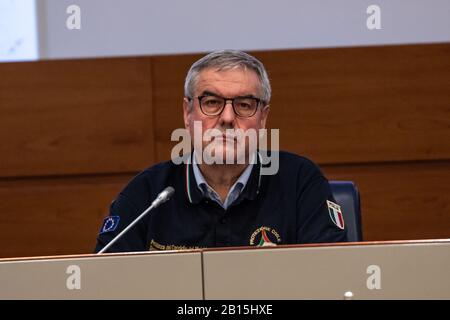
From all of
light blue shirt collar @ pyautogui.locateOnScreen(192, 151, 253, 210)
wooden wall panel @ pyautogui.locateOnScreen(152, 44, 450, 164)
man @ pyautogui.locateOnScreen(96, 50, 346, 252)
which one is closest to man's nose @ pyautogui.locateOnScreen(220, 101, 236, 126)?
man @ pyautogui.locateOnScreen(96, 50, 346, 252)

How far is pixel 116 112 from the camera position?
333 centimetres

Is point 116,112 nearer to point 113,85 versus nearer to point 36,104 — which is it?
point 113,85

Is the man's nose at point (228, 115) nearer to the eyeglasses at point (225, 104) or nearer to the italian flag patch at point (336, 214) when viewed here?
the eyeglasses at point (225, 104)

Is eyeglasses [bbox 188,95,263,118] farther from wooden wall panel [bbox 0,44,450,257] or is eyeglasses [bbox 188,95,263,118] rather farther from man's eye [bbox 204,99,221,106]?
wooden wall panel [bbox 0,44,450,257]

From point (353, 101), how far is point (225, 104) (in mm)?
1386

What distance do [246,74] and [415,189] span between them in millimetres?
1545

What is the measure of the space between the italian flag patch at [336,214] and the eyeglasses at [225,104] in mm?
295

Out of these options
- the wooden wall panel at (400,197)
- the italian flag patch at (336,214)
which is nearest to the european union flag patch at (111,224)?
the italian flag patch at (336,214)

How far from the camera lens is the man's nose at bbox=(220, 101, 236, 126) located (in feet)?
6.59

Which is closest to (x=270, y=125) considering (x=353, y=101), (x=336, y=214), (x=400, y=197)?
(x=353, y=101)

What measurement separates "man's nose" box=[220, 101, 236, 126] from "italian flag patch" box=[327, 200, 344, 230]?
1.02ft

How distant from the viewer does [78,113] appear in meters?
3.32

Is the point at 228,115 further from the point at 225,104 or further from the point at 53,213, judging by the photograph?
the point at 53,213
